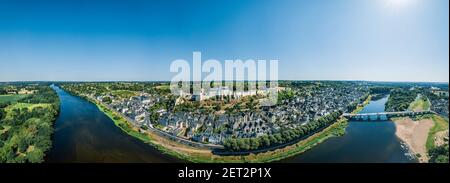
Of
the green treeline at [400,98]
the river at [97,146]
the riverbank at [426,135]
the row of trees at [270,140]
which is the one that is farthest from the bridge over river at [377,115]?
the river at [97,146]

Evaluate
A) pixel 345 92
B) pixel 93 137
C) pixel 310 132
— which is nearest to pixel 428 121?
pixel 310 132

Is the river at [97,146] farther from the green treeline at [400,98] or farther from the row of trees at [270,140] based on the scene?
the green treeline at [400,98]

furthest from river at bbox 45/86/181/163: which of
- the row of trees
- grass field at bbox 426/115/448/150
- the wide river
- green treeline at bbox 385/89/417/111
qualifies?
green treeline at bbox 385/89/417/111

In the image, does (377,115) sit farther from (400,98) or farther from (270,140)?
(270,140)

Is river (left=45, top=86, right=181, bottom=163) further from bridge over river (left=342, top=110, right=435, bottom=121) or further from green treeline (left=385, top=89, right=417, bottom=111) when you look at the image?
→ bridge over river (left=342, top=110, right=435, bottom=121)

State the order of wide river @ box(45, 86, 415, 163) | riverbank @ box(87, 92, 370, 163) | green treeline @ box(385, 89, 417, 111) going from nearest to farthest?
1. riverbank @ box(87, 92, 370, 163)
2. wide river @ box(45, 86, 415, 163)
3. green treeline @ box(385, 89, 417, 111)

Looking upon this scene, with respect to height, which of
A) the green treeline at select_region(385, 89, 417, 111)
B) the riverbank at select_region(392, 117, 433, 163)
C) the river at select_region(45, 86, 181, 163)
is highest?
the green treeline at select_region(385, 89, 417, 111)

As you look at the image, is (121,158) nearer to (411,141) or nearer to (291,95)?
(411,141)

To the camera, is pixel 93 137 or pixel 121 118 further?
pixel 121 118
